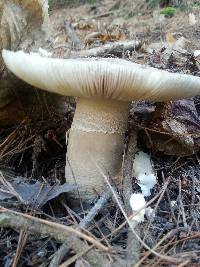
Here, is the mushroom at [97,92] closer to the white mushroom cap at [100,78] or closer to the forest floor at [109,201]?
the white mushroom cap at [100,78]

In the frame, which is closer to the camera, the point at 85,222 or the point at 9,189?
the point at 85,222

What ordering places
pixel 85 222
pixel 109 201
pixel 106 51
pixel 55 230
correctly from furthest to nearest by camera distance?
1. pixel 106 51
2. pixel 109 201
3. pixel 85 222
4. pixel 55 230

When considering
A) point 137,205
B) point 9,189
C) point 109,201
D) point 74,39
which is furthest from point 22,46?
point 74,39

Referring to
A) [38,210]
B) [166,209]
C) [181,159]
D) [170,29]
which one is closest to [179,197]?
[166,209]

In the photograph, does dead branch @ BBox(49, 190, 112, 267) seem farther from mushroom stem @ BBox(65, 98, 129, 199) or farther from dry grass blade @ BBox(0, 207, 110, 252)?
mushroom stem @ BBox(65, 98, 129, 199)

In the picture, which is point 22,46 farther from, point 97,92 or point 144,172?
point 144,172

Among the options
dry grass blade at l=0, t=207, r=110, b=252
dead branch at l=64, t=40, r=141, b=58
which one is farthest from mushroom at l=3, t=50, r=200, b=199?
dead branch at l=64, t=40, r=141, b=58

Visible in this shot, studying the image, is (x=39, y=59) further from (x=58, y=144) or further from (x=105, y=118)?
(x=58, y=144)
